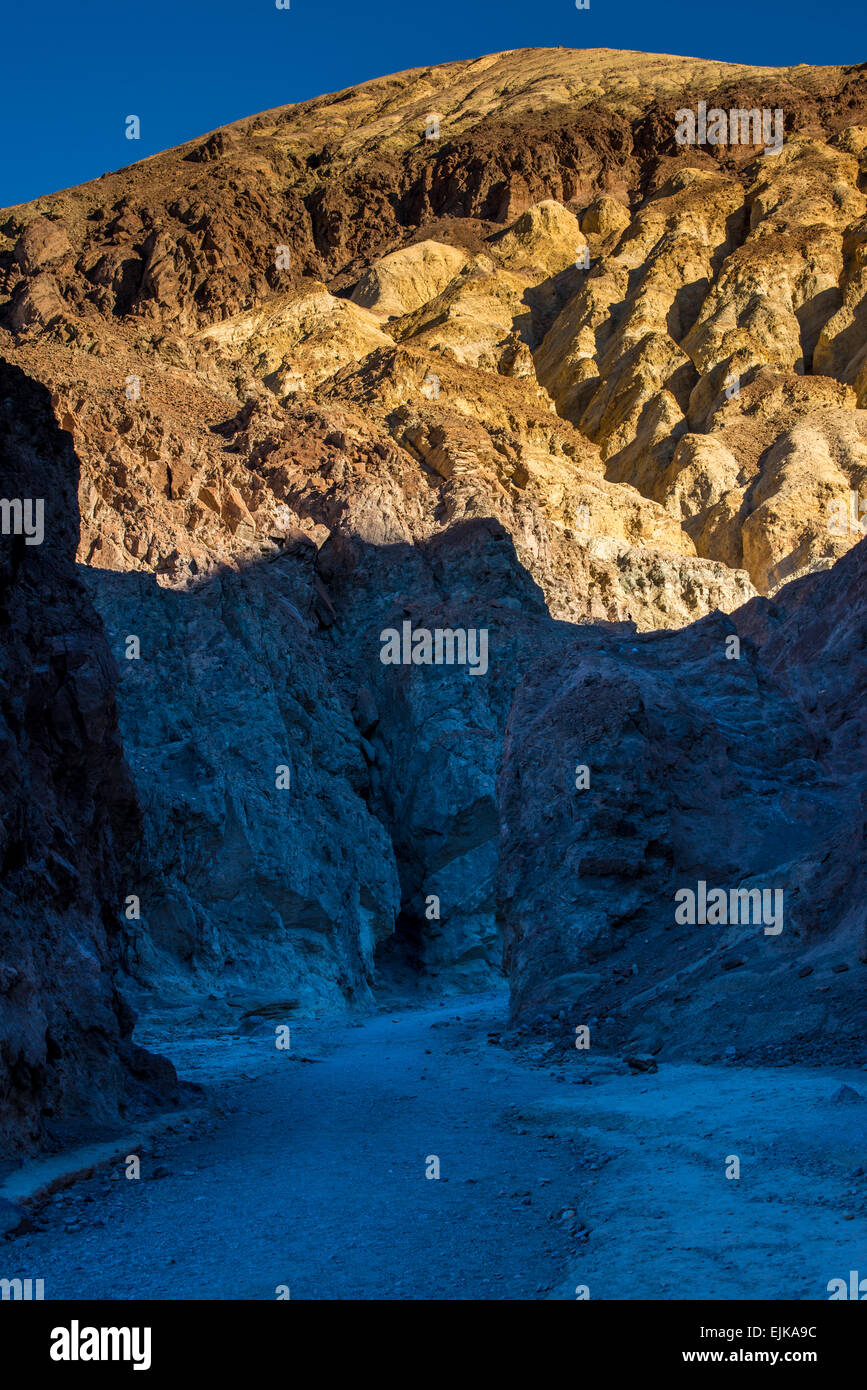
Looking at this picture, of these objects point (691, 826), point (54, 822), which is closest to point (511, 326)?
point (691, 826)

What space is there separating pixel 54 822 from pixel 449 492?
3127 cm

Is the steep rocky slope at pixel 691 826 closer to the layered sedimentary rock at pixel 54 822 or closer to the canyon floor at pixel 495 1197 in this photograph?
the canyon floor at pixel 495 1197

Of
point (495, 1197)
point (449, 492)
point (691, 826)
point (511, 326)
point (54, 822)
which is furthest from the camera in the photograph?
point (511, 326)

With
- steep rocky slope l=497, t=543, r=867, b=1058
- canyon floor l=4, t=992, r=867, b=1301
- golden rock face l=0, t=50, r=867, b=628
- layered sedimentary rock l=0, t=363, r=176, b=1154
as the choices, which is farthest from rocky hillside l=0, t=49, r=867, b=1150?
canyon floor l=4, t=992, r=867, b=1301

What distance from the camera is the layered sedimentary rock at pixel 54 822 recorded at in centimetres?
880

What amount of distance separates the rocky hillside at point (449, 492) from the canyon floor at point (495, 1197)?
3031 mm

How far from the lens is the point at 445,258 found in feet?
232

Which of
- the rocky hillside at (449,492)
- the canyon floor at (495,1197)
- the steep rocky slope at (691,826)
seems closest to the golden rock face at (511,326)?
the rocky hillside at (449,492)

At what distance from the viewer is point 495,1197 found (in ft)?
23.5

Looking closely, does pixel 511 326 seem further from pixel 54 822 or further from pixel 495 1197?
pixel 495 1197

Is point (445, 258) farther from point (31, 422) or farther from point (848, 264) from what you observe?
point (31, 422)

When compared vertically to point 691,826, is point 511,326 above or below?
above

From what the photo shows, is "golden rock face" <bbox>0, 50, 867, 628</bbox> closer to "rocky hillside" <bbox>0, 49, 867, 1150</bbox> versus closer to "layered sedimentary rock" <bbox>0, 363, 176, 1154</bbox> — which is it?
"rocky hillside" <bbox>0, 49, 867, 1150</bbox>
